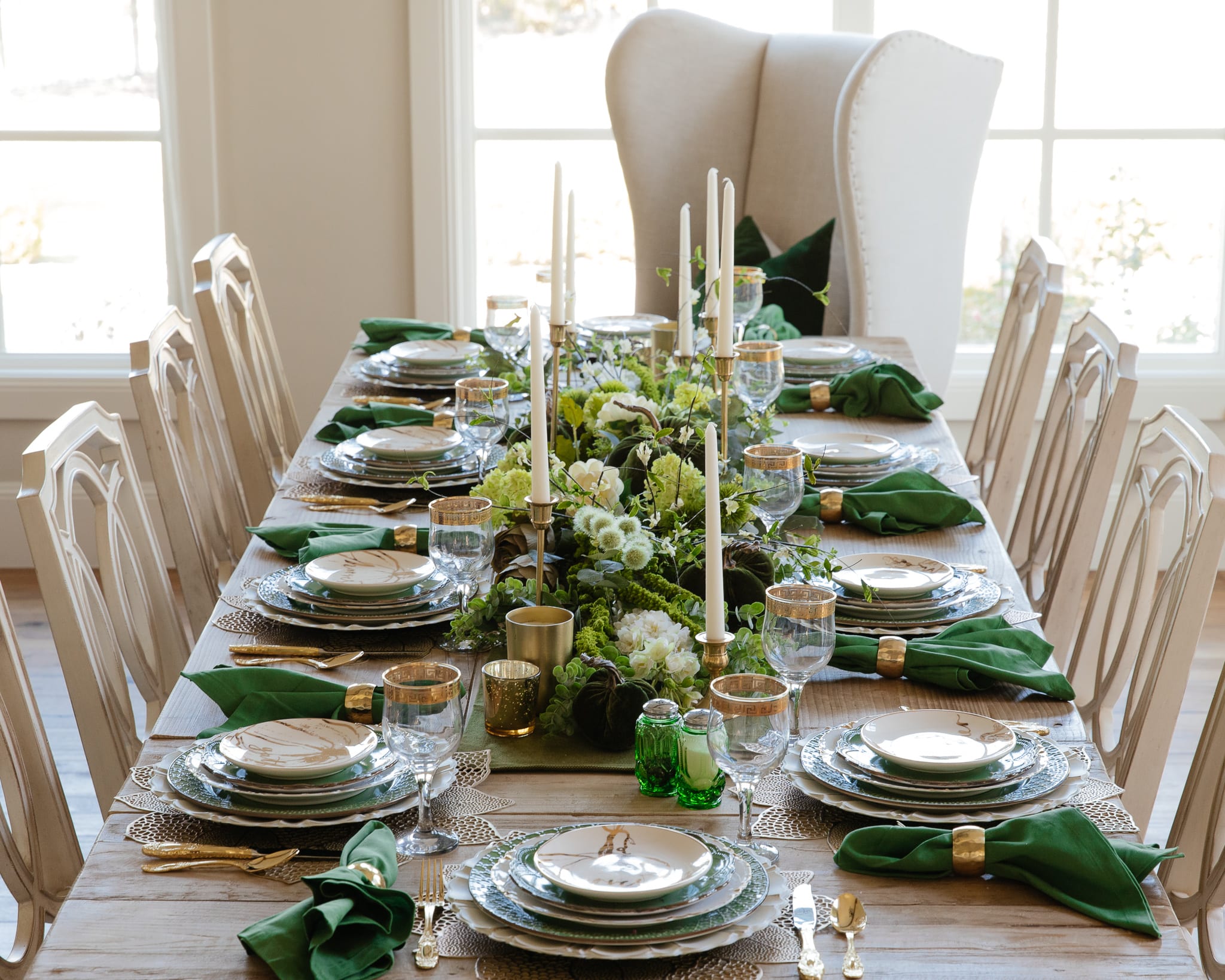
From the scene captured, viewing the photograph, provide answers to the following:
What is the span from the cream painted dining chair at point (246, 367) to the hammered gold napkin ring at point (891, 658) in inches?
50.6

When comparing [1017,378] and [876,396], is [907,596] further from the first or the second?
[1017,378]

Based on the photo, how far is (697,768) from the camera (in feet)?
3.72

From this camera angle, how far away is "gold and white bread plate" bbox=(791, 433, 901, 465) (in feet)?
6.95

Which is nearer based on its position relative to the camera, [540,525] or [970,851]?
[970,851]

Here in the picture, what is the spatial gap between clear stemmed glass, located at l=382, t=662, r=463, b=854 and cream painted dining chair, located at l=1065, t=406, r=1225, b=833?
82 cm

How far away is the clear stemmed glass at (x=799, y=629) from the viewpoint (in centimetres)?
118

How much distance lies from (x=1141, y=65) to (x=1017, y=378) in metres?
1.77

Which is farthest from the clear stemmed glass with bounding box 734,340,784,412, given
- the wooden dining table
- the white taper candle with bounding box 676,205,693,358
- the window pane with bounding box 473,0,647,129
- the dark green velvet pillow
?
the window pane with bounding box 473,0,647,129

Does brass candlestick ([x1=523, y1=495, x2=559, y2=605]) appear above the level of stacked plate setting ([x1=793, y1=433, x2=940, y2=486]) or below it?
above

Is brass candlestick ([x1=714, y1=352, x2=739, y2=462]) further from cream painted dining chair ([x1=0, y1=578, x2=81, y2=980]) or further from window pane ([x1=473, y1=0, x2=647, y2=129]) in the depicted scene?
window pane ([x1=473, y1=0, x2=647, y2=129])

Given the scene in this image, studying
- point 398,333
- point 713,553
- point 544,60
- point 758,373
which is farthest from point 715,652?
point 544,60

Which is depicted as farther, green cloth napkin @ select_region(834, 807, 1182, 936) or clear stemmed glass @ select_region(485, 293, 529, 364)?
clear stemmed glass @ select_region(485, 293, 529, 364)

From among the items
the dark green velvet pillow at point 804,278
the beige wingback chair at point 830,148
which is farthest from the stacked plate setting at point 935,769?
the dark green velvet pillow at point 804,278

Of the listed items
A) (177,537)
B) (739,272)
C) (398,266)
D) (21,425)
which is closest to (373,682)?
(177,537)
